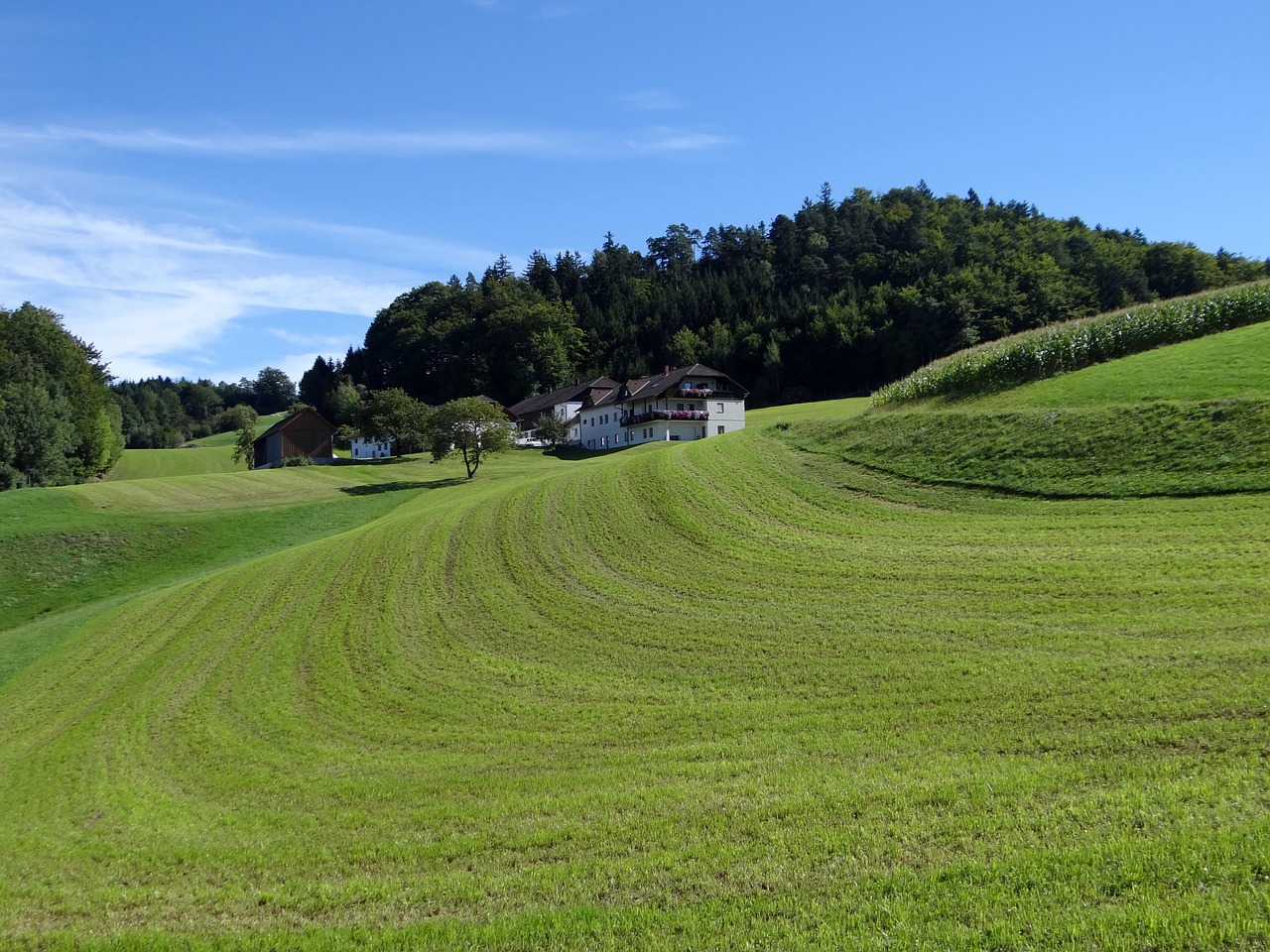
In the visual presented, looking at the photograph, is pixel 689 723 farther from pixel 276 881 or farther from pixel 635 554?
pixel 635 554

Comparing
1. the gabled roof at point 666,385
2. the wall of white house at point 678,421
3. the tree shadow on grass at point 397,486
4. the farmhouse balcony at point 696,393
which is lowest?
the tree shadow on grass at point 397,486

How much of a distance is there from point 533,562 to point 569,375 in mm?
108151

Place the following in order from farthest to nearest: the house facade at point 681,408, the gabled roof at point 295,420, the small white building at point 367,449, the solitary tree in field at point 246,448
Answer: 1. the small white building at point 367,449
2. the solitary tree in field at point 246,448
3. the gabled roof at point 295,420
4. the house facade at point 681,408

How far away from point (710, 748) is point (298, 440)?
90.9m

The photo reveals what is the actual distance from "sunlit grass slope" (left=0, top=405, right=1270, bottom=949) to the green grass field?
0.06 meters

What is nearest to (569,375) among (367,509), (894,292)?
(894,292)

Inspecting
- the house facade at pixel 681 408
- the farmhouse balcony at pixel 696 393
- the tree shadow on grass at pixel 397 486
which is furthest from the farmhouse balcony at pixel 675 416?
the tree shadow on grass at pixel 397 486

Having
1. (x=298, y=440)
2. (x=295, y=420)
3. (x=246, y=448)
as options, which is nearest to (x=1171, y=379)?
(x=295, y=420)

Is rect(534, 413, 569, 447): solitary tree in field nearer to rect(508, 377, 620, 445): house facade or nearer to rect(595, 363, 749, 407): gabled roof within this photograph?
rect(508, 377, 620, 445): house facade

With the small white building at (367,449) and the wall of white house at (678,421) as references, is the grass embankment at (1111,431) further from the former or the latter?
the small white building at (367,449)

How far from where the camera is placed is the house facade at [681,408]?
84.1m

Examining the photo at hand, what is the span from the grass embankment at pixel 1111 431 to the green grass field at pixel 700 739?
701mm

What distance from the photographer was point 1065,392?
2689cm

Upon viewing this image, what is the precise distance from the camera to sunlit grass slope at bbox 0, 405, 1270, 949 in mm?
7941
